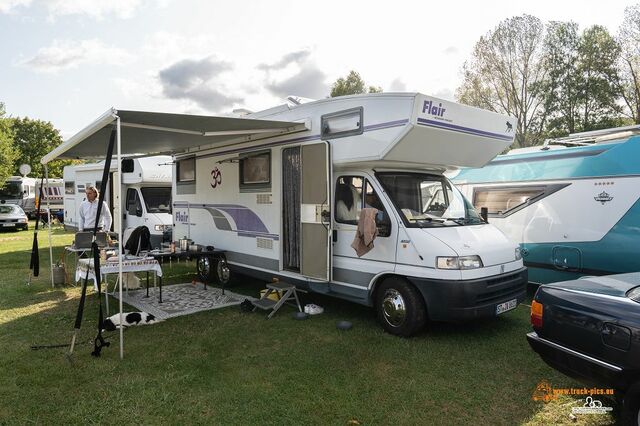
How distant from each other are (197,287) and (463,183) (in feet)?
17.8

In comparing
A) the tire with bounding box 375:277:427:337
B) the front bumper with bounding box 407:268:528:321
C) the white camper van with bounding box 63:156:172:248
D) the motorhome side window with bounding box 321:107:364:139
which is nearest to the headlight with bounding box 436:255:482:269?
the front bumper with bounding box 407:268:528:321

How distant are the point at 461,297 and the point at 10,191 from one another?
30624 millimetres

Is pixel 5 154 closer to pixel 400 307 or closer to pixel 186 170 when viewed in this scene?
pixel 186 170

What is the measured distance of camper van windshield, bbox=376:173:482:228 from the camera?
213 inches

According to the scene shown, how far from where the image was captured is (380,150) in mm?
5281

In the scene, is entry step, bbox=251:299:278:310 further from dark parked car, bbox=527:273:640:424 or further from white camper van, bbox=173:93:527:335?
dark parked car, bbox=527:273:640:424

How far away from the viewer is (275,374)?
4.31 metres

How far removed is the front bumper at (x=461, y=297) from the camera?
4836 mm

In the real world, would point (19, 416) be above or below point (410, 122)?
below

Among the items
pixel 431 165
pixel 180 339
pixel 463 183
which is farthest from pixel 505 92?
pixel 180 339

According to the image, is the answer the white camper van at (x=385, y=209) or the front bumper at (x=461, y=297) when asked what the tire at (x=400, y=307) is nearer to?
the white camper van at (x=385, y=209)

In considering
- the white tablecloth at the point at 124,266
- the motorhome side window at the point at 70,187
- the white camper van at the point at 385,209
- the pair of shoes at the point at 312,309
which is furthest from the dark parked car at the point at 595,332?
the motorhome side window at the point at 70,187

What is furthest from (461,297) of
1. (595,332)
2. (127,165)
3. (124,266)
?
(127,165)

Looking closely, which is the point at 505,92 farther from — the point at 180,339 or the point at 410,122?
the point at 180,339
